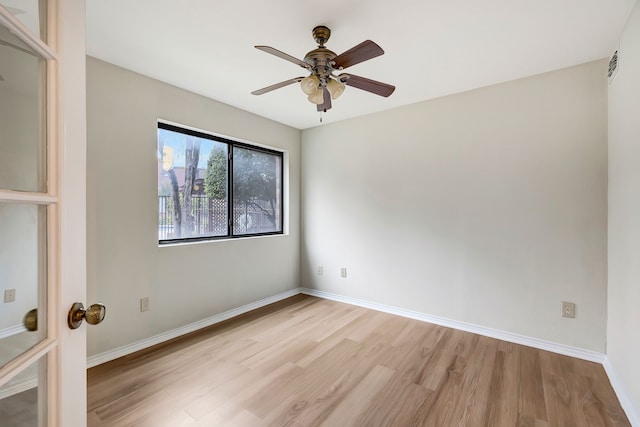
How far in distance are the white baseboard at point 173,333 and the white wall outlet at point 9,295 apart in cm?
210

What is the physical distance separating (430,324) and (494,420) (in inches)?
52.5

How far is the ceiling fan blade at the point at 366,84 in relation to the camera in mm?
1815

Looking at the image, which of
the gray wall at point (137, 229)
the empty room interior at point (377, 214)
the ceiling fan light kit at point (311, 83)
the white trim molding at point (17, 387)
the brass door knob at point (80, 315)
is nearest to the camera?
the white trim molding at point (17, 387)

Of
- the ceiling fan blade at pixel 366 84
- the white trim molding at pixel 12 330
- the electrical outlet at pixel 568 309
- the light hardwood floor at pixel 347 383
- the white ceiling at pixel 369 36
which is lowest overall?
the light hardwood floor at pixel 347 383

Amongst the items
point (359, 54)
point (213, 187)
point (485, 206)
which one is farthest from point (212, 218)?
point (485, 206)

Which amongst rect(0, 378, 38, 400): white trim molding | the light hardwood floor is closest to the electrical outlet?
the light hardwood floor

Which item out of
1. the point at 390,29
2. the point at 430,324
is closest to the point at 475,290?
the point at 430,324

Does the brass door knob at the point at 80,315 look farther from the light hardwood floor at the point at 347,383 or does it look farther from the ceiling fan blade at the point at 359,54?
the ceiling fan blade at the point at 359,54

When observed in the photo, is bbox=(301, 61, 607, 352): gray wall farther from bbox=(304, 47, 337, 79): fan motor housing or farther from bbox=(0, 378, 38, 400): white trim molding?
bbox=(0, 378, 38, 400): white trim molding

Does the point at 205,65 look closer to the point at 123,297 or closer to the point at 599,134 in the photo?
the point at 123,297

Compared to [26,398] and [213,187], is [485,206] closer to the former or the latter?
[213,187]

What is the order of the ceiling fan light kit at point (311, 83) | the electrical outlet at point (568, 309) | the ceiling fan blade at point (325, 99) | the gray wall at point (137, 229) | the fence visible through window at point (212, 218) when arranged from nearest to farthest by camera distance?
the ceiling fan light kit at point (311, 83) < the ceiling fan blade at point (325, 99) < the gray wall at point (137, 229) < the electrical outlet at point (568, 309) < the fence visible through window at point (212, 218)

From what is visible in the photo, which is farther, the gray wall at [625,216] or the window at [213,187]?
the window at [213,187]

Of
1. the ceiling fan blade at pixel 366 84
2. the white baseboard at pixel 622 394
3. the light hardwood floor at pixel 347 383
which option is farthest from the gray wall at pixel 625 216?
the ceiling fan blade at pixel 366 84
